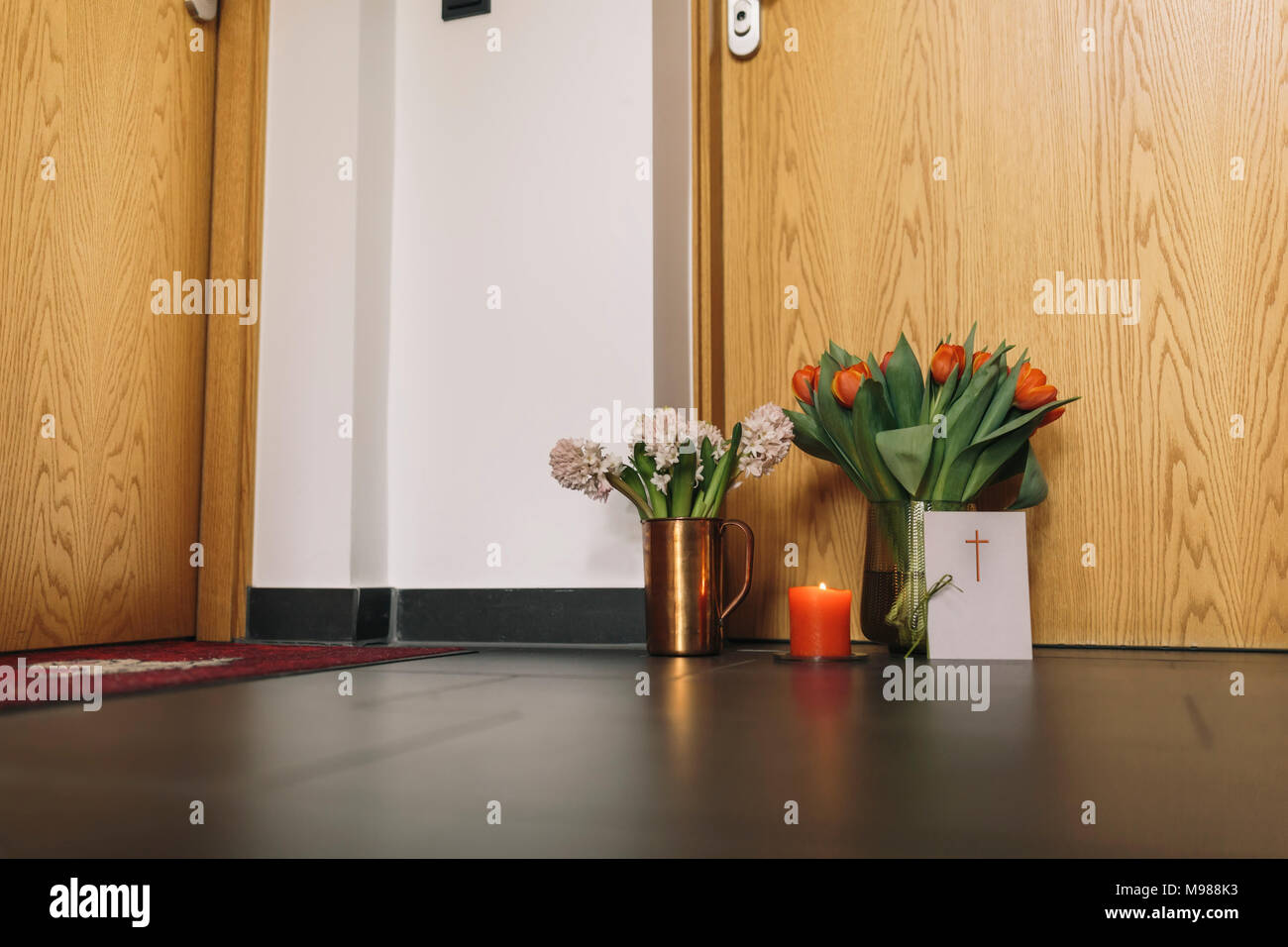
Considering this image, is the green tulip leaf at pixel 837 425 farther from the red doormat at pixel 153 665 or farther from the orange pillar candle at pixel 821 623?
the red doormat at pixel 153 665

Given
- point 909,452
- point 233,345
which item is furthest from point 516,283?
point 909,452

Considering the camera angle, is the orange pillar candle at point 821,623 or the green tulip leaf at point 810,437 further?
the green tulip leaf at point 810,437

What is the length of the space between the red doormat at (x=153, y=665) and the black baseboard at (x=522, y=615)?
0.12 m

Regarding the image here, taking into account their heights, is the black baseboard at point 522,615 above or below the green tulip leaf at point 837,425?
below

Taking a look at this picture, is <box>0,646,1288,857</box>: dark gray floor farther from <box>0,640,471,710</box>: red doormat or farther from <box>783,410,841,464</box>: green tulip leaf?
<box>783,410,841,464</box>: green tulip leaf

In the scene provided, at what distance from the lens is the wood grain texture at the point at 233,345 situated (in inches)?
67.2

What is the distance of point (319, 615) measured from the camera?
1.62 meters

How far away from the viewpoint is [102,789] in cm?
53

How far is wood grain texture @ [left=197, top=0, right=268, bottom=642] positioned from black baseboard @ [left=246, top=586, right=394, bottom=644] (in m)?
0.04

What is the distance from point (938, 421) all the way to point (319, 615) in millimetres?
1023

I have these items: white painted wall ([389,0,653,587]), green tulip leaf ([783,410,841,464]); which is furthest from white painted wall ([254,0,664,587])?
green tulip leaf ([783,410,841,464])

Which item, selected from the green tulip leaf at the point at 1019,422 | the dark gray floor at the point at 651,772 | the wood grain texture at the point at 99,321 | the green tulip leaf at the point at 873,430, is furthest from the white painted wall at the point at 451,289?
the dark gray floor at the point at 651,772

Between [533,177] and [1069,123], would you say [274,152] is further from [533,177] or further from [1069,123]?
[1069,123]
